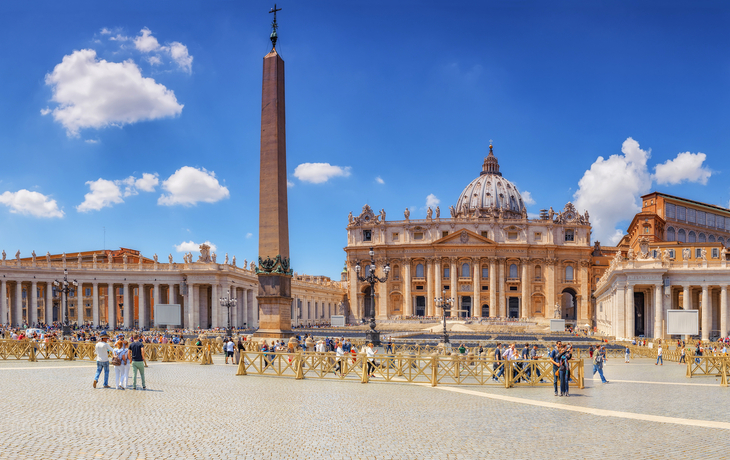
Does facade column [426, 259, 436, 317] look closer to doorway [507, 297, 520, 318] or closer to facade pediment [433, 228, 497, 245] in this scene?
facade pediment [433, 228, 497, 245]

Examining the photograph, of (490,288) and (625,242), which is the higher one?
(625,242)

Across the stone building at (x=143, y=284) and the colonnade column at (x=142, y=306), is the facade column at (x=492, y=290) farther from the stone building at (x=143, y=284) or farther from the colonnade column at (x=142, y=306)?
the colonnade column at (x=142, y=306)

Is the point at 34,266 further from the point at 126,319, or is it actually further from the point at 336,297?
the point at 336,297

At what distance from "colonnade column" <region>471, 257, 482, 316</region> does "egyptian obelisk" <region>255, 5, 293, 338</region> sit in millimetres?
70513

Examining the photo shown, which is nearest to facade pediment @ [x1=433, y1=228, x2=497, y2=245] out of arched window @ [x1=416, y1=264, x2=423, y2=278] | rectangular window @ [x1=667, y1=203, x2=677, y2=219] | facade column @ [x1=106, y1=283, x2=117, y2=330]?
arched window @ [x1=416, y1=264, x2=423, y2=278]

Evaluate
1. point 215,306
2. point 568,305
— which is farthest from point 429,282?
point 215,306

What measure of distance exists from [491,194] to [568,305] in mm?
30317

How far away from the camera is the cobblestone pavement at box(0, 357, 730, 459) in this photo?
883 centimetres

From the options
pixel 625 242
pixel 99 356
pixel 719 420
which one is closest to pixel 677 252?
pixel 625 242

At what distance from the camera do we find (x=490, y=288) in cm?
9162

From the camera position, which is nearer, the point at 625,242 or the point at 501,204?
the point at 625,242

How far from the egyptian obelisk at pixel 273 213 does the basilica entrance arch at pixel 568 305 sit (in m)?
77.1

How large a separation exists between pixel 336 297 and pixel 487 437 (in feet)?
312

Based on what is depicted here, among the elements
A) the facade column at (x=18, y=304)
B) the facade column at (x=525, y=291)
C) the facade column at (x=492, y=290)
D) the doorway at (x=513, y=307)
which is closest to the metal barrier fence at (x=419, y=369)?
the facade column at (x=18, y=304)
